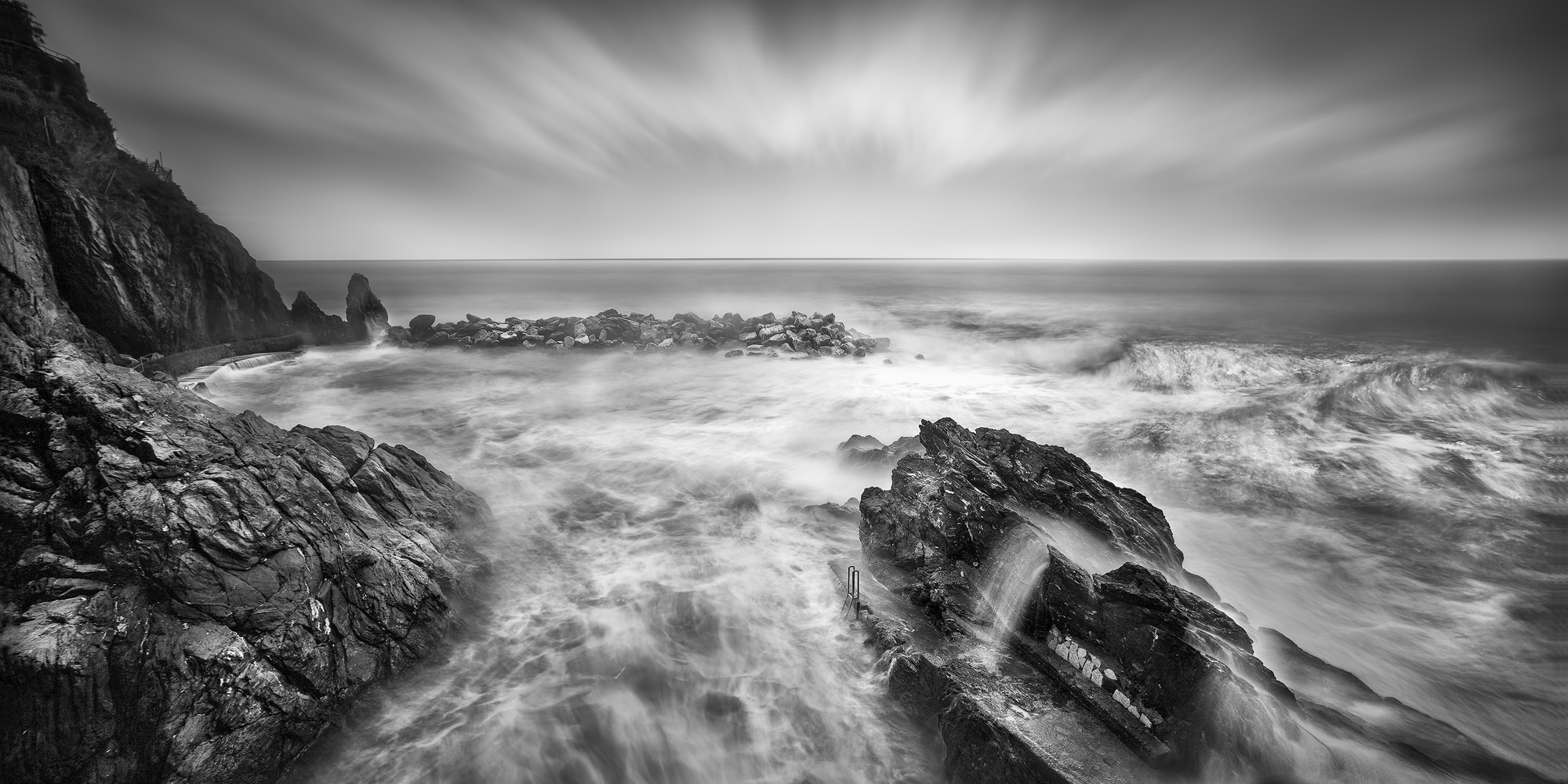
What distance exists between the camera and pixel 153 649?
20.8 feet

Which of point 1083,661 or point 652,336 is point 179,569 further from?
point 652,336

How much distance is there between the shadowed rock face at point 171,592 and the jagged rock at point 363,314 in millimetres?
32463

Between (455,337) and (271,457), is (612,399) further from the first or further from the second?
(455,337)

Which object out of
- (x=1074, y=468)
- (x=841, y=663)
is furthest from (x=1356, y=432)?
(x=841, y=663)

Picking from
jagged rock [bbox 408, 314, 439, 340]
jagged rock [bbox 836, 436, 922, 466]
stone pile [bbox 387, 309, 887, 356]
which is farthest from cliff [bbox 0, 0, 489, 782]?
jagged rock [bbox 408, 314, 439, 340]

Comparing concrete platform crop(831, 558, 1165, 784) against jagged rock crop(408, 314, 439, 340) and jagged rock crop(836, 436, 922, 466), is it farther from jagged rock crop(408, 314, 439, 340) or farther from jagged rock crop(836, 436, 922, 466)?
jagged rock crop(408, 314, 439, 340)

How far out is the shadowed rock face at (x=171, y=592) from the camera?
19.4 feet

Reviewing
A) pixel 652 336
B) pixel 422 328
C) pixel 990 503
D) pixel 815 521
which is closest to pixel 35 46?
pixel 422 328

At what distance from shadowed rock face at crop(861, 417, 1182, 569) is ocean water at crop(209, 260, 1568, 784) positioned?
1.84 meters

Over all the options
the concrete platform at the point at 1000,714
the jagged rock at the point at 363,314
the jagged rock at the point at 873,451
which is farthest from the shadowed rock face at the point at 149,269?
the concrete platform at the point at 1000,714

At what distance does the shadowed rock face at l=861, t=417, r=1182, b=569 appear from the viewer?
9766mm

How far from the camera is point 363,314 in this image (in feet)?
121

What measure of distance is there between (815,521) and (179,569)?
1072 centimetres

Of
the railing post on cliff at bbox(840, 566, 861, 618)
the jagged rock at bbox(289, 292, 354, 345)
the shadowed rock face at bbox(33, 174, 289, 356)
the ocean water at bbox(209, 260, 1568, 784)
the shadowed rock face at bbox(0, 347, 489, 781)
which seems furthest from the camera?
the jagged rock at bbox(289, 292, 354, 345)
